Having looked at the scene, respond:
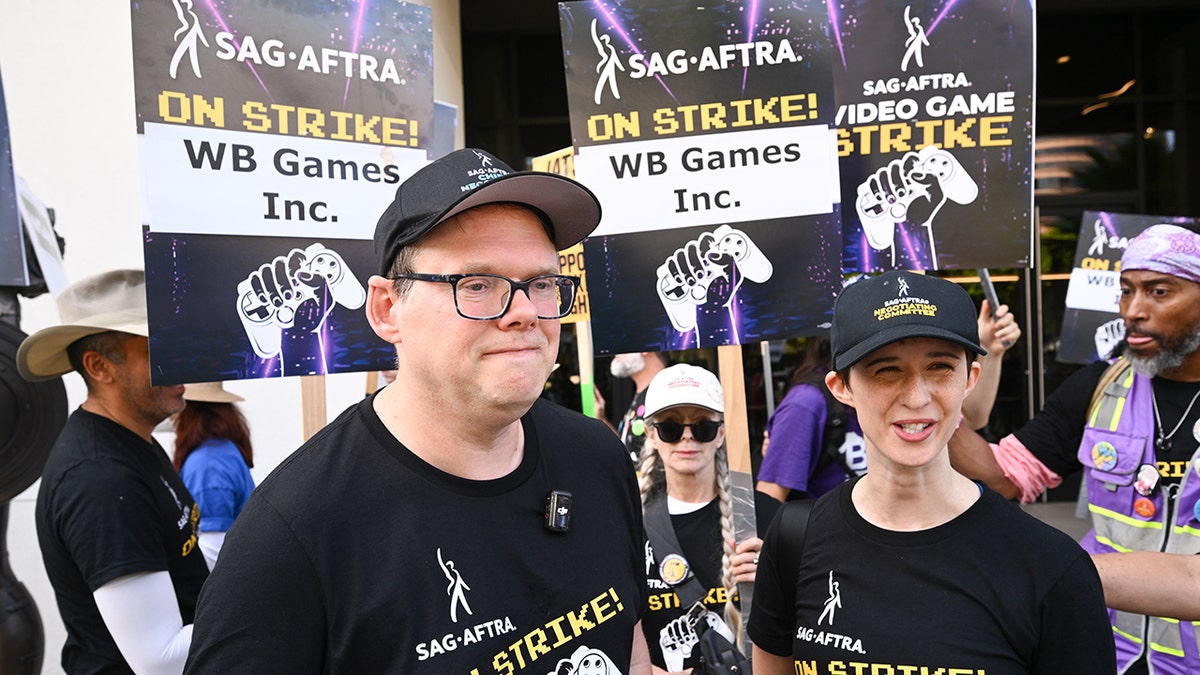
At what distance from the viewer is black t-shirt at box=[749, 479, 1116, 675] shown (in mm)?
1637

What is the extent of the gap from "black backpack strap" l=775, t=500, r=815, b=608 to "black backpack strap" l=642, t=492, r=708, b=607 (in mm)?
888

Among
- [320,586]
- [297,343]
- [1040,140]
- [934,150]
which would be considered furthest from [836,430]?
[1040,140]

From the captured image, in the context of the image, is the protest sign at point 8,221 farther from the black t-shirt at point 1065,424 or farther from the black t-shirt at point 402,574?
the black t-shirt at point 1065,424

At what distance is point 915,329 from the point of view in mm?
1736

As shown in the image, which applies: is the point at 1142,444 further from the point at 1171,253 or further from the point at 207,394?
the point at 207,394

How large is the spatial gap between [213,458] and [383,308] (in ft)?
8.53

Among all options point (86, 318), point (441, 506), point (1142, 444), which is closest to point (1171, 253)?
point (1142, 444)

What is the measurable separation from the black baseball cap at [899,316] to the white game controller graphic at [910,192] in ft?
3.74

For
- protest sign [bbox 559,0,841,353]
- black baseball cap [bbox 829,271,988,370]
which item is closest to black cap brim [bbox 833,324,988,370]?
black baseball cap [bbox 829,271,988,370]

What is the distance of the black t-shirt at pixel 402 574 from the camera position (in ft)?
4.52

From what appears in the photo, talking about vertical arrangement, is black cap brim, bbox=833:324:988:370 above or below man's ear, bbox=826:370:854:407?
above

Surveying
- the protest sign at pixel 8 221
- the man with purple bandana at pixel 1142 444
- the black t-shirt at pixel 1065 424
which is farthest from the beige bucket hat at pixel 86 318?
the black t-shirt at pixel 1065 424

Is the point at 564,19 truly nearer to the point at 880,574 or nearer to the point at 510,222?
the point at 510,222

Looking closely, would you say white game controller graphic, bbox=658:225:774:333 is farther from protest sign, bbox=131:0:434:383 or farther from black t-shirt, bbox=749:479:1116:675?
black t-shirt, bbox=749:479:1116:675
